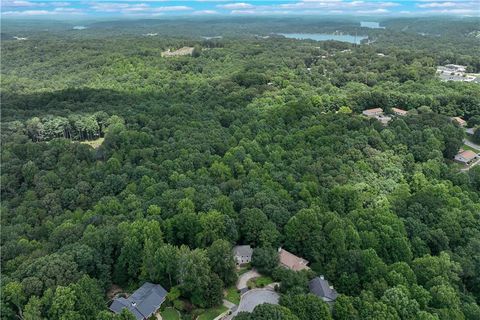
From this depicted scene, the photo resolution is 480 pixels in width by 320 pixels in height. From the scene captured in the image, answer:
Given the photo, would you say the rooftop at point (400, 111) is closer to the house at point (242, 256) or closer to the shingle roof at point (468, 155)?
the shingle roof at point (468, 155)

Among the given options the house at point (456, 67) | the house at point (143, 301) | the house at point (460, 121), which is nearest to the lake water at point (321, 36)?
the house at point (456, 67)

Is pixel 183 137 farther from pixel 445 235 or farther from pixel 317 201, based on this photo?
pixel 445 235

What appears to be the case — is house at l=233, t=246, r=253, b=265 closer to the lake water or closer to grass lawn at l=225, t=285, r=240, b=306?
grass lawn at l=225, t=285, r=240, b=306

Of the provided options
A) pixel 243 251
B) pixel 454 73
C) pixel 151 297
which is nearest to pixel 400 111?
pixel 454 73

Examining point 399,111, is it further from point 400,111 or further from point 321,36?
point 321,36

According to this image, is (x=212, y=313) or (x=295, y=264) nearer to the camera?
(x=212, y=313)

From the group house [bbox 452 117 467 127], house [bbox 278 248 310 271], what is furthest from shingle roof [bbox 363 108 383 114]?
house [bbox 278 248 310 271]
